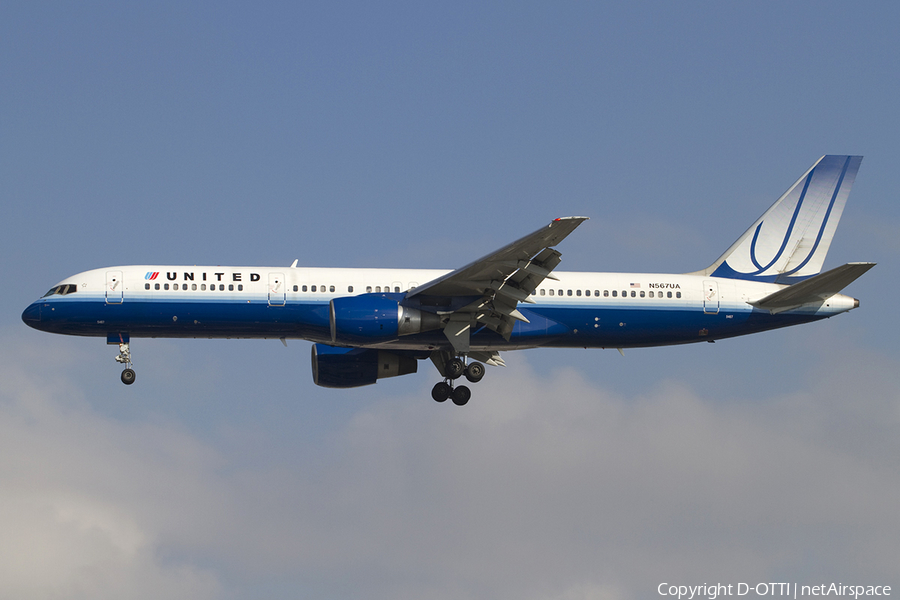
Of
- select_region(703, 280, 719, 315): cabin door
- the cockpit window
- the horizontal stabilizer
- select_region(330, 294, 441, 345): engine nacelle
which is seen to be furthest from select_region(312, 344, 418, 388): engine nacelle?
the horizontal stabilizer

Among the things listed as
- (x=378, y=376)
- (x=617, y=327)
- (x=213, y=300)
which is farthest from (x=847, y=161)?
(x=213, y=300)

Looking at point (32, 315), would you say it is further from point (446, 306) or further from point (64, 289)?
point (446, 306)

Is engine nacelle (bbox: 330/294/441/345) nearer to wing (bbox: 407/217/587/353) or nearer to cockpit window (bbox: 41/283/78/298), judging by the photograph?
wing (bbox: 407/217/587/353)

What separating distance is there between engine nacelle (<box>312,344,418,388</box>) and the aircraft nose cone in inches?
450

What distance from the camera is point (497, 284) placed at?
4294cm

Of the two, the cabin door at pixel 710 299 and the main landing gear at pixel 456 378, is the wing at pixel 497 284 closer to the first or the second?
the main landing gear at pixel 456 378

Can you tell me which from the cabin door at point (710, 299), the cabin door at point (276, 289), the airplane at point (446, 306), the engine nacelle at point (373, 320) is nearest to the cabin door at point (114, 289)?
the airplane at point (446, 306)

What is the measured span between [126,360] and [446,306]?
12713 millimetres

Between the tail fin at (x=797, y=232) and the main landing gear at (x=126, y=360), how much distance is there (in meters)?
23.9

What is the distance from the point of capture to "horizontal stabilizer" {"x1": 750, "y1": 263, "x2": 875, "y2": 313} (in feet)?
143

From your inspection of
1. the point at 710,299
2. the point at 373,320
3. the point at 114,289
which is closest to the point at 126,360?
the point at 114,289

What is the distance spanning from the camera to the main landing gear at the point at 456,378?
46969 millimetres

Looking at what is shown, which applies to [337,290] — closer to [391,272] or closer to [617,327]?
[391,272]

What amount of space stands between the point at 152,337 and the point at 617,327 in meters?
18.2
